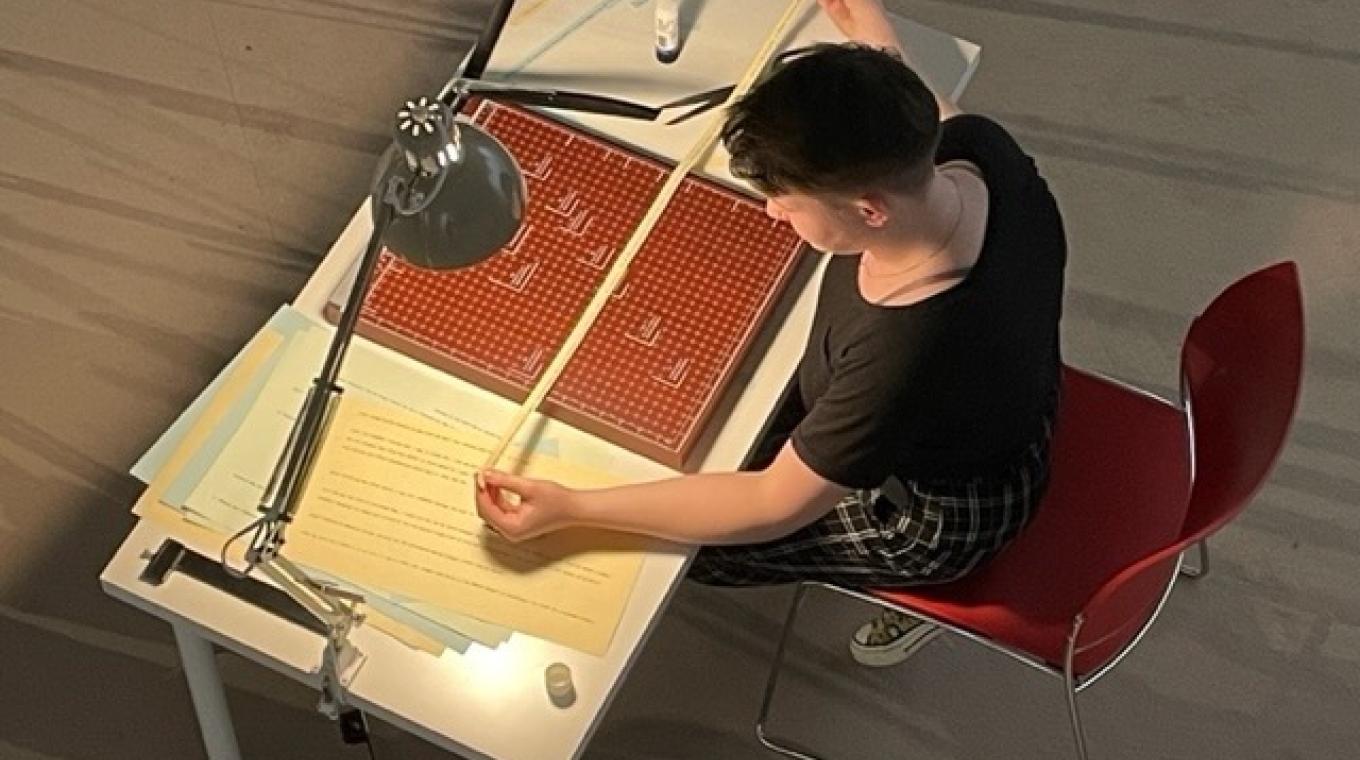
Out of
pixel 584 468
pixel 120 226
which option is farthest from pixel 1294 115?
pixel 120 226

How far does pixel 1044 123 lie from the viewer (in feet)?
9.41

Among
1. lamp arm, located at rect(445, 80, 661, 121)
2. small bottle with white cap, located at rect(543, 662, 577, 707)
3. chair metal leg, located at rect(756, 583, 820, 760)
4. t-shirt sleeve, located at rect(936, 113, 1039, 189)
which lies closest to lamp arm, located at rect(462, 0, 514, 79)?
lamp arm, located at rect(445, 80, 661, 121)

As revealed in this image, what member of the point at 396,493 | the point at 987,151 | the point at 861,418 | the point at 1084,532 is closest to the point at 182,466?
the point at 396,493

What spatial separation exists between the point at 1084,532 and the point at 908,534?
0.21 m

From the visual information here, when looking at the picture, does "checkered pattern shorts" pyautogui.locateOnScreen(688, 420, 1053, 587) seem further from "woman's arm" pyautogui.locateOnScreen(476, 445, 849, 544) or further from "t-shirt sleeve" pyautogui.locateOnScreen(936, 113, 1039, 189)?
"t-shirt sleeve" pyautogui.locateOnScreen(936, 113, 1039, 189)

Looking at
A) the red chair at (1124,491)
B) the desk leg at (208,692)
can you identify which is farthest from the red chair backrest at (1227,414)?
the desk leg at (208,692)

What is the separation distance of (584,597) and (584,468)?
0.44 ft


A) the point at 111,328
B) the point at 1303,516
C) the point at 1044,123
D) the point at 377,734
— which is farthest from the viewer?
the point at 1044,123

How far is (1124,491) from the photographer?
1947mm

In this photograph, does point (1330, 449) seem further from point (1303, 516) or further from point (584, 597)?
point (584, 597)

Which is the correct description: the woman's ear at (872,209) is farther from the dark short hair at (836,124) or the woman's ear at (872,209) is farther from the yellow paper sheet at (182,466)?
the yellow paper sheet at (182,466)

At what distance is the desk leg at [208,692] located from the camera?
1.76m

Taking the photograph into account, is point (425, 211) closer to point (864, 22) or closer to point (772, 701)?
point (864, 22)

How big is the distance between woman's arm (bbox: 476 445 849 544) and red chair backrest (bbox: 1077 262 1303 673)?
31cm
